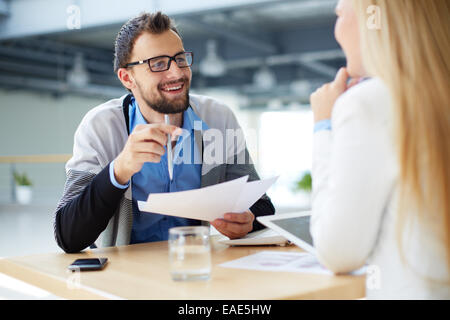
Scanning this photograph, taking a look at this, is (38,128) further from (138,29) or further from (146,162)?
(146,162)

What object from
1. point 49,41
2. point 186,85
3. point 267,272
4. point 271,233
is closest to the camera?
point 267,272

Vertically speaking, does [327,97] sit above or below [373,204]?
above

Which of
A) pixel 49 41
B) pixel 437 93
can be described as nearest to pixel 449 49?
pixel 437 93

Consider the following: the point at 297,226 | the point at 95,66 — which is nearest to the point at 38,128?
the point at 95,66

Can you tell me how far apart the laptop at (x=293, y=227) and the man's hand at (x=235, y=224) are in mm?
171

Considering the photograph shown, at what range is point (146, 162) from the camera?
1608 mm

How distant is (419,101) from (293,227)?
463 millimetres

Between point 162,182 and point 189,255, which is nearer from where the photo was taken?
point 189,255

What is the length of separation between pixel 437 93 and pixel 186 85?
1.05 meters

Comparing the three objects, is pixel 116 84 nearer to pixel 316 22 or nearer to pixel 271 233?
pixel 316 22

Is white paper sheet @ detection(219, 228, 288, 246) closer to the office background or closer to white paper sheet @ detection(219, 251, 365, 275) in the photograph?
white paper sheet @ detection(219, 251, 365, 275)

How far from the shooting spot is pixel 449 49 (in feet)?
2.80

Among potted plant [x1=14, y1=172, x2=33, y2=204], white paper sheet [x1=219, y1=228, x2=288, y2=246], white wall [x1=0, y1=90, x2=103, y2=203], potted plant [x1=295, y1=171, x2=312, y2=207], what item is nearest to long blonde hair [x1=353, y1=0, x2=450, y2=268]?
white paper sheet [x1=219, y1=228, x2=288, y2=246]
